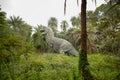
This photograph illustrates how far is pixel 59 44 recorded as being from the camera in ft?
107

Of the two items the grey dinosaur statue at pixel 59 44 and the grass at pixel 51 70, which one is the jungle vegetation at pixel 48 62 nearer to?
the grass at pixel 51 70

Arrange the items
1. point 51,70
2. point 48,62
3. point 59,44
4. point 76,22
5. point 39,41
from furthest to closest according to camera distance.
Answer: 1. point 76,22
2. point 39,41
3. point 59,44
4. point 48,62
5. point 51,70

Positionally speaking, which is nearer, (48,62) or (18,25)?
(48,62)

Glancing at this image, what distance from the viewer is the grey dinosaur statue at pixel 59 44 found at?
3153 centimetres

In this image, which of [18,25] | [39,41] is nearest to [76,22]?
[18,25]

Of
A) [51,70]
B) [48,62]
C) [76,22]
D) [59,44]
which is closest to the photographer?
[51,70]

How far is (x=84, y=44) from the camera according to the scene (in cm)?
1745

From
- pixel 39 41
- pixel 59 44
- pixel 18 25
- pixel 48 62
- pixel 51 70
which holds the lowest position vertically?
pixel 51 70

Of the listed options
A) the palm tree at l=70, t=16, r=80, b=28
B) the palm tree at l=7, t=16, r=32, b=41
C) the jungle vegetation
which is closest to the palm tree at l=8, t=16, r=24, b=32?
the palm tree at l=7, t=16, r=32, b=41

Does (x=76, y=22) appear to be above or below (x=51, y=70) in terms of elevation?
above

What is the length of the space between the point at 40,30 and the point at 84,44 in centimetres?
1712

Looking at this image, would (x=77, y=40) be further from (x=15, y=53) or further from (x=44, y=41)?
(x=15, y=53)

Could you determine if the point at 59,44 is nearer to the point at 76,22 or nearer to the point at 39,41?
the point at 39,41

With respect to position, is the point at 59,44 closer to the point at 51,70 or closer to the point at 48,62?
the point at 48,62
